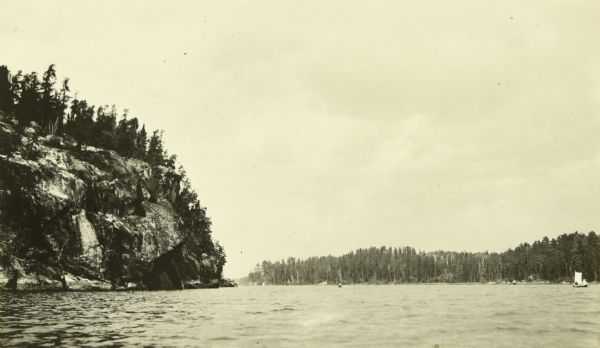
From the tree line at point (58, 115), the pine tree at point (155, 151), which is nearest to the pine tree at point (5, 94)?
the tree line at point (58, 115)

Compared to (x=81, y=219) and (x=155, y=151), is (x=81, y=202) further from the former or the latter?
(x=155, y=151)

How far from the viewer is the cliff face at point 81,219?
257ft

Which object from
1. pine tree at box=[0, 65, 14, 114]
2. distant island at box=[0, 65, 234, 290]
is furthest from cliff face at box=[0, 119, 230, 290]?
pine tree at box=[0, 65, 14, 114]

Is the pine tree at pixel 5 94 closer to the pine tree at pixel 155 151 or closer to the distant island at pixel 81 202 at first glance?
the distant island at pixel 81 202

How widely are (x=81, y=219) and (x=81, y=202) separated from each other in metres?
3.22

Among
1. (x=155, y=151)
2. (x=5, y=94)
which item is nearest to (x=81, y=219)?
(x=5, y=94)

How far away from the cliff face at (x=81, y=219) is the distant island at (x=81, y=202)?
0.54 ft

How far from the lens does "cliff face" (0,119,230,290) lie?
78188 mm

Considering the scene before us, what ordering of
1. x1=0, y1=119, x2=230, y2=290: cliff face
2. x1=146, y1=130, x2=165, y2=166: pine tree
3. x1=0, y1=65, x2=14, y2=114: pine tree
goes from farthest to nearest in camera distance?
x1=146, y1=130, x2=165, y2=166: pine tree
x1=0, y1=65, x2=14, y2=114: pine tree
x1=0, y1=119, x2=230, y2=290: cliff face

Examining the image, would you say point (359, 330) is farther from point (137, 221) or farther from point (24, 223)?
point (137, 221)

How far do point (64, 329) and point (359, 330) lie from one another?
51.3ft

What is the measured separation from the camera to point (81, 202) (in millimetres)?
91375

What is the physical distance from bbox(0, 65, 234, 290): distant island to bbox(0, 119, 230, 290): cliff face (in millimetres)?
166

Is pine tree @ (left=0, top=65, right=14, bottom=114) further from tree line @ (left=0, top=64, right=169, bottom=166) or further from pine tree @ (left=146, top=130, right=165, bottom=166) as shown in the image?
pine tree @ (left=146, top=130, right=165, bottom=166)
